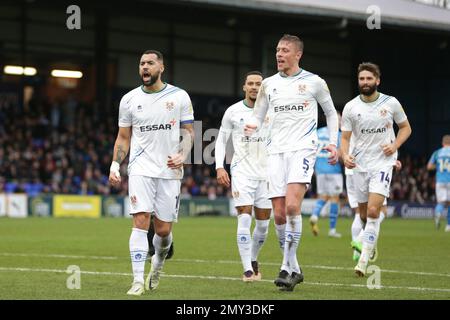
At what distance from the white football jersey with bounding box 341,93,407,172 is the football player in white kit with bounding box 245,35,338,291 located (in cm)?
210

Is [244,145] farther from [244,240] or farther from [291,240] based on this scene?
[291,240]

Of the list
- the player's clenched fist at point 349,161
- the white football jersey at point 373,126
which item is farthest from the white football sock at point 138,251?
the white football jersey at point 373,126

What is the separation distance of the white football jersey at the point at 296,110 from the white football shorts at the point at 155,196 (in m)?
1.37

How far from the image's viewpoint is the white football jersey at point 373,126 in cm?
1348

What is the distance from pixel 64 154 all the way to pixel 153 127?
2687 cm

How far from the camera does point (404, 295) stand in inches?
410

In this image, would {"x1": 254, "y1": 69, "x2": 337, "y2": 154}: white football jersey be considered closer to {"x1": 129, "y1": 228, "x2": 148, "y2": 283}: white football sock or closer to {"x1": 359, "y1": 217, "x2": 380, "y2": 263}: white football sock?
{"x1": 129, "y1": 228, "x2": 148, "y2": 283}: white football sock

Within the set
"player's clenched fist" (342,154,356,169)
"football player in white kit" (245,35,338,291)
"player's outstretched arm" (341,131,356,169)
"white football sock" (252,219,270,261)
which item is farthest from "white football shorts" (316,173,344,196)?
"football player in white kit" (245,35,338,291)

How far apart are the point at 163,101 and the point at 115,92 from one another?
3258 centimetres

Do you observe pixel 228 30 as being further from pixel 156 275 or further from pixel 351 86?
pixel 156 275

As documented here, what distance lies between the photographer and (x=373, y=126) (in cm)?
1355

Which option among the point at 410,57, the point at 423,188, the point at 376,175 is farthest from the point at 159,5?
the point at 376,175

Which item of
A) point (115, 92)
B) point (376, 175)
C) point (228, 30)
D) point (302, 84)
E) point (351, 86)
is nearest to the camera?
point (302, 84)

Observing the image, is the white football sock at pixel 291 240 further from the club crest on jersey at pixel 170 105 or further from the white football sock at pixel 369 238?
the white football sock at pixel 369 238
